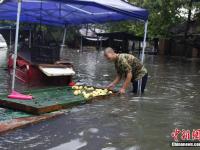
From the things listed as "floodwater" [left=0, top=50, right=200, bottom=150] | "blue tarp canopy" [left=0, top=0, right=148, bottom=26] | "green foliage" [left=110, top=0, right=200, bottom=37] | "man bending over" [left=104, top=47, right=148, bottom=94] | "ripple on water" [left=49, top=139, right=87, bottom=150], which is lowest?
"ripple on water" [left=49, top=139, right=87, bottom=150]

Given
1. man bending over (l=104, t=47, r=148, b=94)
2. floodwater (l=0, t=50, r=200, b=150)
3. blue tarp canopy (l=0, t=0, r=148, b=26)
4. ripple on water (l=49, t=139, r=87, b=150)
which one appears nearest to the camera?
ripple on water (l=49, t=139, r=87, b=150)

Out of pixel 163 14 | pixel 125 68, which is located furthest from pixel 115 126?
pixel 163 14

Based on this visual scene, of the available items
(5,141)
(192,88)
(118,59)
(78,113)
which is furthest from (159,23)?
(5,141)

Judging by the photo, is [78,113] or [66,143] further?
[78,113]

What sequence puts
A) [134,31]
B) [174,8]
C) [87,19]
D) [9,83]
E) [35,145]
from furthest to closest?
[134,31] → [174,8] → [87,19] → [9,83] → [35,145]

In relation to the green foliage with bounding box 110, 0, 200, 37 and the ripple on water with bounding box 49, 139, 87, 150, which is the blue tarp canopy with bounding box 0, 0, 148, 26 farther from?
the green foliage with bounding box 110, 0, 200, 37

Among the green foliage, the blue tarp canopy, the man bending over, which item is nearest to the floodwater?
the man bending over

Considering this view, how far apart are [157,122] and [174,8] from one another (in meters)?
28.9

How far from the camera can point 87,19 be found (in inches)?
726

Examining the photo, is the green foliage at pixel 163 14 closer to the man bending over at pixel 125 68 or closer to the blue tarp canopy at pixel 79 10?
the blue tarp canopy at pixel 79 10

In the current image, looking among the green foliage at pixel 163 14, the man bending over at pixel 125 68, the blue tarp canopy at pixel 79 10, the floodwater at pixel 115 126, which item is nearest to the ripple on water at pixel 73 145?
the floodwater at pixel 115 126

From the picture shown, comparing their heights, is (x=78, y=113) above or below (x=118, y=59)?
below

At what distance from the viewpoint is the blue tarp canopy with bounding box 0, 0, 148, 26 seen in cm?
1084

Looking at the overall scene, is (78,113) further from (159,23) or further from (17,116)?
(159,23)
